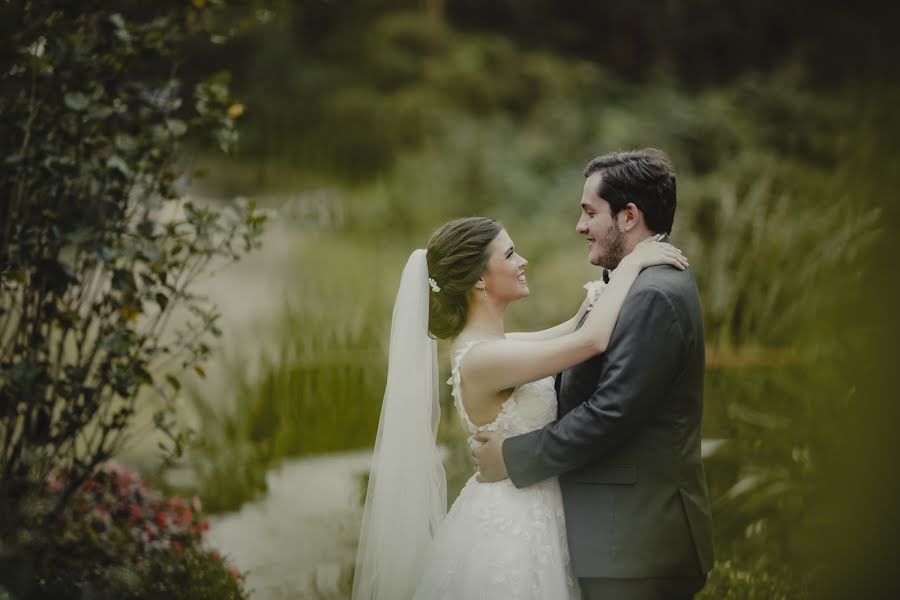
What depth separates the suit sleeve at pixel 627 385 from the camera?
2.49m

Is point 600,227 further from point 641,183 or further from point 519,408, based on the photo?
point 519,408

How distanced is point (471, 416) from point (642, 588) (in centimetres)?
73

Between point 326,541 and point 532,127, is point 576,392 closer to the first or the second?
point 326,541

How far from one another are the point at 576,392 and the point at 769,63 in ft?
38.8

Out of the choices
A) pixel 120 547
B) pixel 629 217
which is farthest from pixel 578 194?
pixel 629 217

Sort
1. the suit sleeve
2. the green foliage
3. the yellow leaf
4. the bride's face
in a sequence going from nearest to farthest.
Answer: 1. the suit sleeve
2. the bride's face
3. the green foliage
4. the yellow leaf

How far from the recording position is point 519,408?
9.31 feet

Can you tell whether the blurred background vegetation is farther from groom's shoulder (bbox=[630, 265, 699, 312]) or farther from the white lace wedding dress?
the white lace wedding dress

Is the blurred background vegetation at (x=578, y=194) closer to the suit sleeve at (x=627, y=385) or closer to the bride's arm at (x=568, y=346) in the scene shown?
the suit sleeve at (x=627, y=385)

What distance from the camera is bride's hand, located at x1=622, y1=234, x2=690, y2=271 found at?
2611 mm

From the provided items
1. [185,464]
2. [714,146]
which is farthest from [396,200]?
[185,464]

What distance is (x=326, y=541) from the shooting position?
15.7 feet

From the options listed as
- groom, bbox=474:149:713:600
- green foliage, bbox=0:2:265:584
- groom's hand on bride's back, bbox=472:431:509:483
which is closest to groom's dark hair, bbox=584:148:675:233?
groom, bbox=474:149:713:600

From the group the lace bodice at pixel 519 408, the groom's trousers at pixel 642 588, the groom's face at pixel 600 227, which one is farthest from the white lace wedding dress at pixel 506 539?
the groom's face at pixel 600 227
